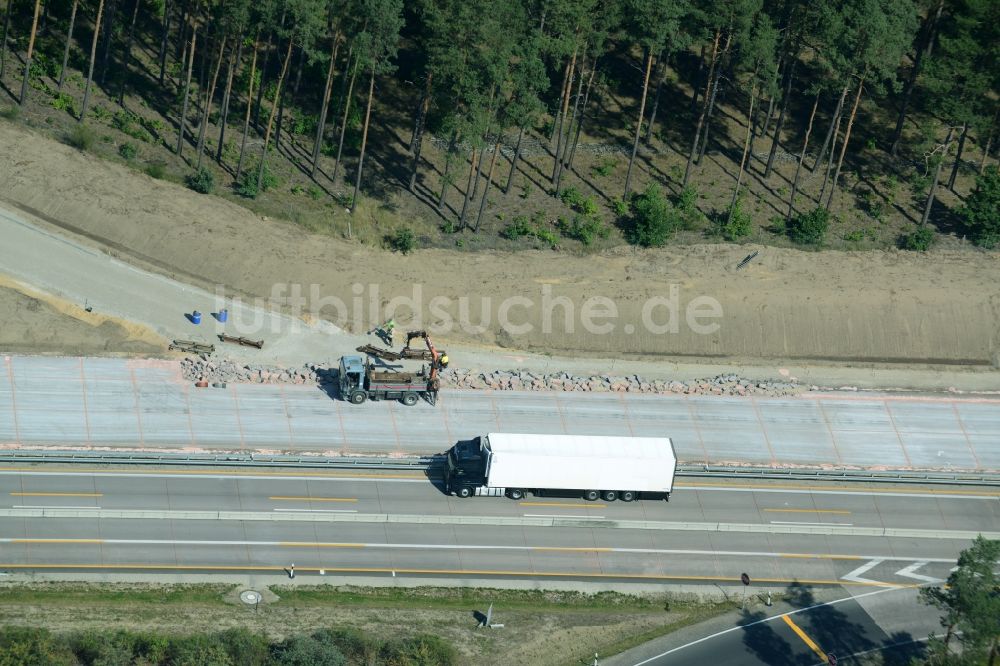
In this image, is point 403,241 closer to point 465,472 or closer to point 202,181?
point 202,181

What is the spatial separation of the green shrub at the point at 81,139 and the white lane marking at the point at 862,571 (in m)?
48.9

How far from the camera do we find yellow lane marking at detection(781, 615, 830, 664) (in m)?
61.8

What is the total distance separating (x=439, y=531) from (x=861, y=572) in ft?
66.4

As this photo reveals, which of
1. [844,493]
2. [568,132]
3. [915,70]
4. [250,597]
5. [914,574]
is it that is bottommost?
[250,597]

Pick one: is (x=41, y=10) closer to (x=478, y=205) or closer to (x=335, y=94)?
(x=335, y=94)

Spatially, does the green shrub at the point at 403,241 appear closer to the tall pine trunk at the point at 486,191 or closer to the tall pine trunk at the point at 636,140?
the tall pine trunk at the point at 486,191

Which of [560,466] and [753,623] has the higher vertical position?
[560,466]

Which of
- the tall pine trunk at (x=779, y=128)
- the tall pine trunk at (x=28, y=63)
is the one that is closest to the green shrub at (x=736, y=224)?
the tall pine trunk at (x=779, y=128)

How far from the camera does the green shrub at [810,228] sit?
8846cm

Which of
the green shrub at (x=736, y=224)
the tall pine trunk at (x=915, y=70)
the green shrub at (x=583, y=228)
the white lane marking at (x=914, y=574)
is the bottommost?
the white lane marking at (x=914, y=574)

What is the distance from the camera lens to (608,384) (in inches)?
3059

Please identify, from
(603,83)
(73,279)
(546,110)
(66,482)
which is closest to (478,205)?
(546,110)

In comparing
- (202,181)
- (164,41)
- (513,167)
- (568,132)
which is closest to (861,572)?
(513,167)

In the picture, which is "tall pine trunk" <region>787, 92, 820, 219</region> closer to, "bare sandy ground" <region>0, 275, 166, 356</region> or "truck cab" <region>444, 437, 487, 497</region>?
"truck cab" <region>444, 437, 487, 497</region>
